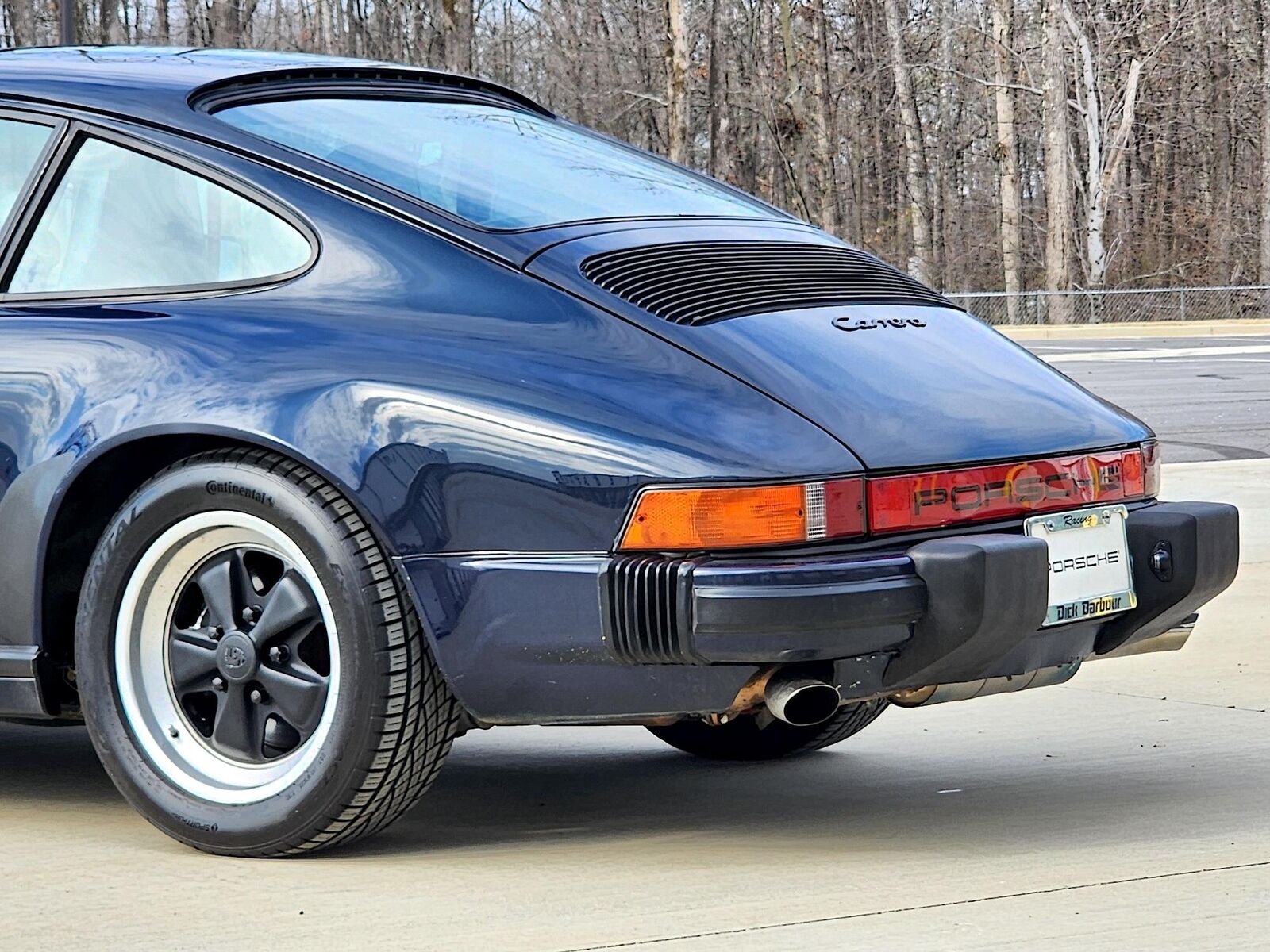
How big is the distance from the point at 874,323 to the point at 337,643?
4.01ft

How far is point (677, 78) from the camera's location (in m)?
33.5

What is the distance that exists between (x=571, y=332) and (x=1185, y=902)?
1.44 metres

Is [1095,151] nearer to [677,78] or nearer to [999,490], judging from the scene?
[677,78]

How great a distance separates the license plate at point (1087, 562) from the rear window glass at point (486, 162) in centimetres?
107

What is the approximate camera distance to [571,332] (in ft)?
11.7

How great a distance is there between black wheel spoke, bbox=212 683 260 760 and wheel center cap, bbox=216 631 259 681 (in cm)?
3

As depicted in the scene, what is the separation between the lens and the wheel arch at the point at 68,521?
3.77 metres

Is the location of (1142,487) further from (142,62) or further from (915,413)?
(142,62)

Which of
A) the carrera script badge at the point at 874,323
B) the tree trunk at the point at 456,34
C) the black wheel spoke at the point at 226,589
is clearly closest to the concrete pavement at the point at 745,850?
the black wheel spoke at the point at 226,589

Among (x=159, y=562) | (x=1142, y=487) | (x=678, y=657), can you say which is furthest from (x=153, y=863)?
(x=1142, y=487)

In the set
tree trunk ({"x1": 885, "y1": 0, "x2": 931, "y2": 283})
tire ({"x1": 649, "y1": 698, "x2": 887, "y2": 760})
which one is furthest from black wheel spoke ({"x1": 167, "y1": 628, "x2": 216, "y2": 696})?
tree trunk ({"x1": 885, "y1": 0, "x2": 931, "y2": 283})

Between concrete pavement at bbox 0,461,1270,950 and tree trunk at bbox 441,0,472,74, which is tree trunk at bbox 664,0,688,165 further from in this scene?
concrete pavement at bbox 0,461,1270,950

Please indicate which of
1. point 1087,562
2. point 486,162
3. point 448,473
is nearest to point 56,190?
point 486,162

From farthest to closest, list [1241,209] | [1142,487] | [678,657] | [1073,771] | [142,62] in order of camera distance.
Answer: [1241,209] < [1073,771] < [142,62] < [1142,487] < [678,657]
